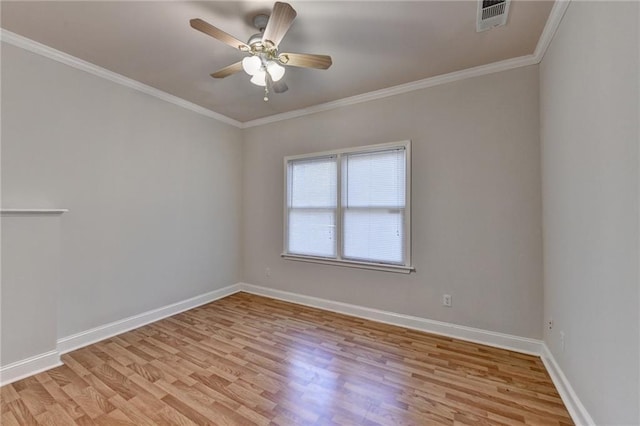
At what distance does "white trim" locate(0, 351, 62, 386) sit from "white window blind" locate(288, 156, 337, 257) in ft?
8.34

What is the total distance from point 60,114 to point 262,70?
2.00 meters

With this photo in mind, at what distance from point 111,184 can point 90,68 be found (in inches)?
44.7

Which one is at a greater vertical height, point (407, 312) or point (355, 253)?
point (355, 253)

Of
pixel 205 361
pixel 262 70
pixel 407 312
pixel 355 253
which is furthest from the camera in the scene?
pixel 355 253

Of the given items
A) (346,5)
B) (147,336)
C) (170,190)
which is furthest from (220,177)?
(346,5)

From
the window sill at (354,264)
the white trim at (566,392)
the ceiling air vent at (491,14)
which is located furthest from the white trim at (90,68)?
the white trim at (566,392)

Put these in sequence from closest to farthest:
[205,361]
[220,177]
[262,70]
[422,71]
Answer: [262,70], [205,361], [422,71], [220,177]

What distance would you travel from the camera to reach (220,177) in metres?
4.06

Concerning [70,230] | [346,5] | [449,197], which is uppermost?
[346,5]

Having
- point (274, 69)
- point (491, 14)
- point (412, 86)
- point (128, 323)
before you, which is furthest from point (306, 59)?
point (128, 323)

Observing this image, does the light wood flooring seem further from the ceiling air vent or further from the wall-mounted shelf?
the ceiling air vent

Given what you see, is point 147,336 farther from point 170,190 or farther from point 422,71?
point 422,71

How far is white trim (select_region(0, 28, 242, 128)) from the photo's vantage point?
87.4 inches

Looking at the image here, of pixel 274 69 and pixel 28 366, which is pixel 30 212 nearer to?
pixel 28 366
